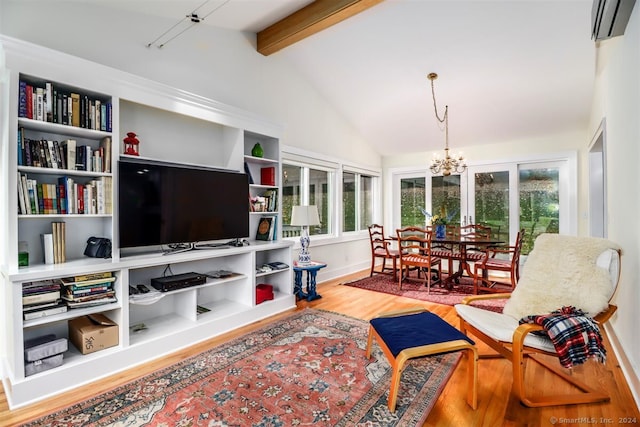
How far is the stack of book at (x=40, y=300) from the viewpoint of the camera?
6.62ft

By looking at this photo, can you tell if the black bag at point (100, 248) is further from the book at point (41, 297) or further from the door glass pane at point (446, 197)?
the door glass pane at point (446, 197)

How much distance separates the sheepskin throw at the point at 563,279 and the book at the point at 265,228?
2.48 meters

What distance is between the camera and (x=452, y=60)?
3.91 meters

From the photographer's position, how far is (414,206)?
256 inches

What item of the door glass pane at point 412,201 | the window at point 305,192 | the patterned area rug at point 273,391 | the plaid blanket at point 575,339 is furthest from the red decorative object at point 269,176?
the door glass pane at point 412,201

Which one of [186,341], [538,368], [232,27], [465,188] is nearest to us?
[538,368]

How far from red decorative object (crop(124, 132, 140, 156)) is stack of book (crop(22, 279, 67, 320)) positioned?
3.74 feet

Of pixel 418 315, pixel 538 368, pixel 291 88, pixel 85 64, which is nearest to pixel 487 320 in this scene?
pixel 418 315

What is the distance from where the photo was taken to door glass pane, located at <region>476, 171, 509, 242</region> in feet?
17.9

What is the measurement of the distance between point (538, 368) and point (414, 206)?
4.35 m

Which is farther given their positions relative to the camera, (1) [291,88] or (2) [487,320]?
(1) [291,88]

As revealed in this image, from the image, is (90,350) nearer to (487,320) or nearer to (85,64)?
(85,64)

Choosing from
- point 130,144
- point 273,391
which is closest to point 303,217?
point 130,144

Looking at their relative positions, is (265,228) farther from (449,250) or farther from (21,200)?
(449,250)
